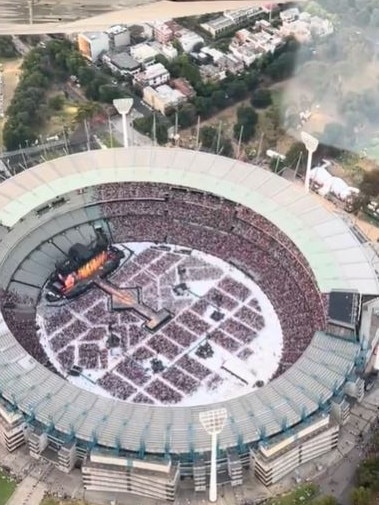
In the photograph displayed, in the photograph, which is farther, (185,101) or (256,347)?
(185,101)

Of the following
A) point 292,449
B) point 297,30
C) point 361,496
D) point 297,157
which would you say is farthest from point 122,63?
point 361,496

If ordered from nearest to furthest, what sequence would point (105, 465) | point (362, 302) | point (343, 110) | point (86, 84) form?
point (105, 465), point (362, 302), point (343, 110), point (86, 84)

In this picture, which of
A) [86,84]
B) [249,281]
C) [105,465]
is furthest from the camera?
[86,84]

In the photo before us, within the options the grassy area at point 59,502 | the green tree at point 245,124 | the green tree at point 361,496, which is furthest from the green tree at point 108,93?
the green tree at point 361,496

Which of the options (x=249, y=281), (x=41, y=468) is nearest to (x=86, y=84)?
(x=249, y=281)

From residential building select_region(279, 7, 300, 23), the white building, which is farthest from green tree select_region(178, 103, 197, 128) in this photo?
the white building

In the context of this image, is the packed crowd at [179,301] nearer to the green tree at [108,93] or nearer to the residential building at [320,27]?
the green tree at [108,93]

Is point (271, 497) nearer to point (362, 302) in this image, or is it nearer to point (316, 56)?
point (362, 302)
